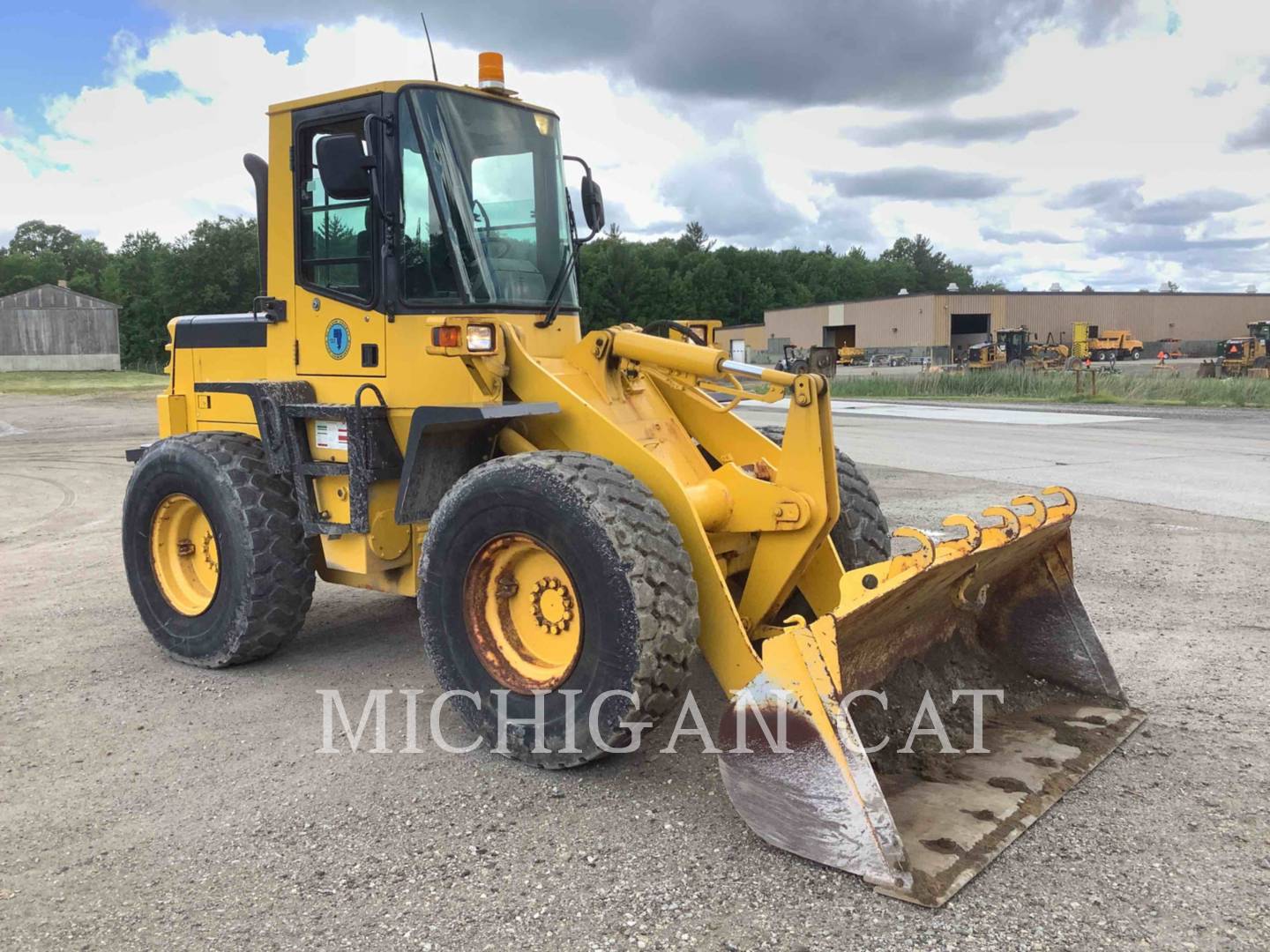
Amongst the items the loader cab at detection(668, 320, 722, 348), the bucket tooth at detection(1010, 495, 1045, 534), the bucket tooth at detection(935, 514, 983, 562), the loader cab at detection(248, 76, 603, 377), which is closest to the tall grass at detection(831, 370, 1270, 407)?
the loader cab at detection(668, 320, 722, 348)

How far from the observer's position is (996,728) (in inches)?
168

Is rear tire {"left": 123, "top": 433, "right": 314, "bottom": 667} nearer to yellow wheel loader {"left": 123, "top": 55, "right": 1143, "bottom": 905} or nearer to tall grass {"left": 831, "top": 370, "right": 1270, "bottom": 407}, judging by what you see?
yellow wheel loader {"left": 123, "top": 55, "right": 1143, "bottom": 905}

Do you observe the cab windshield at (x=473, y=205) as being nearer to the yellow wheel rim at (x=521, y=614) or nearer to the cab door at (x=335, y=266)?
the cab door at (x=335, y=266)

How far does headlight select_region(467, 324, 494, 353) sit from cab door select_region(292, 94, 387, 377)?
0.74 metres

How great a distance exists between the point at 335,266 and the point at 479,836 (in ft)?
9.24

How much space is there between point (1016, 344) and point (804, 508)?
5146 centimetres

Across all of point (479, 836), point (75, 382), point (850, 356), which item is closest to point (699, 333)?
point (479, 836)

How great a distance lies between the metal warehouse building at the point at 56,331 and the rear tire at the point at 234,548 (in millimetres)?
48085

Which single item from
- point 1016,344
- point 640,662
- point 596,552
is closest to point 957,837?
point 640,662

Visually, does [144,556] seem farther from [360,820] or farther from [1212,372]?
[1212,372]

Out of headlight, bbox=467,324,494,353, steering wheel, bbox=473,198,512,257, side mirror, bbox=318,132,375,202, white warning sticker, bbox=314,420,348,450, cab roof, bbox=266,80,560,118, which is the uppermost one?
cab roof, bbox=266,80,560,118

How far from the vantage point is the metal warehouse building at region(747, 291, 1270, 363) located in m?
60.3

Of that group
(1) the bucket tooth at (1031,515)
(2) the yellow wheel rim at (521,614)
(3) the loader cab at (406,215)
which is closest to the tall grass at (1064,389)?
→ (1) the bucket tooth at (1031,515)

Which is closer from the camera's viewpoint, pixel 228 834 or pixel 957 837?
pixel 957 837
